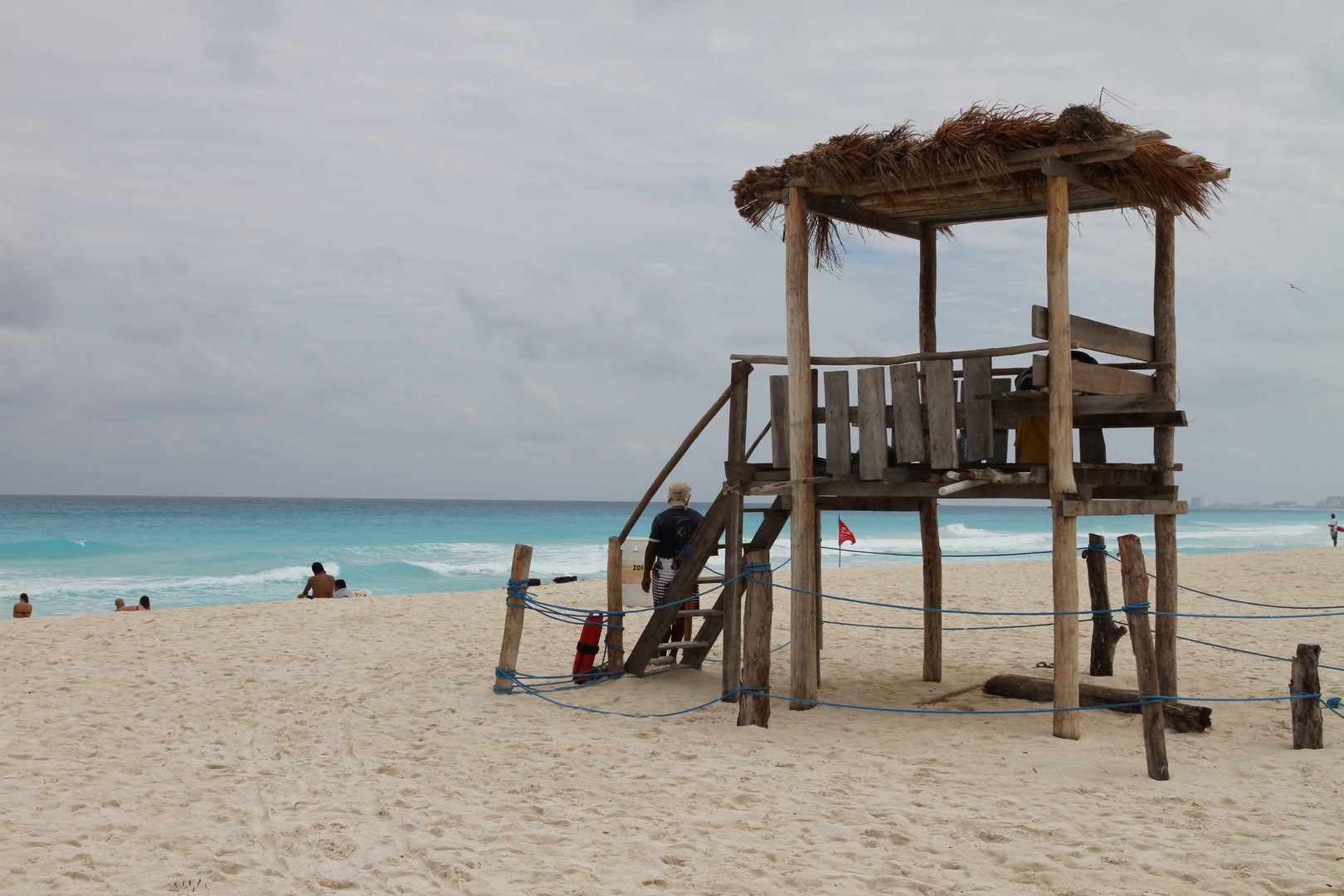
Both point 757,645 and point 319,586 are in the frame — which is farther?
point 319,586

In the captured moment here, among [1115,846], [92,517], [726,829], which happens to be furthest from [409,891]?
[92,517]

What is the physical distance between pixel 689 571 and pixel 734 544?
711 mm

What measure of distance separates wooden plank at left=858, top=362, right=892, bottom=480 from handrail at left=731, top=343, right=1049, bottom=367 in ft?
0.61

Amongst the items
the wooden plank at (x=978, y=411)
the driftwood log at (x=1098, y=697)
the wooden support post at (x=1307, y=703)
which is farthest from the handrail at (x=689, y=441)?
the wooden support post at (x=1307, y=703)

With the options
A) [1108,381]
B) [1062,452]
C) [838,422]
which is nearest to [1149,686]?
[1062,452]

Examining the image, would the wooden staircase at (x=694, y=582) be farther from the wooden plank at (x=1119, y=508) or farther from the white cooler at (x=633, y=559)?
the wooden plank at (x=1119, y=508)

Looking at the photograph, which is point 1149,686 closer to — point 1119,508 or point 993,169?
point 1119,508

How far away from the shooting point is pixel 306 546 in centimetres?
4572

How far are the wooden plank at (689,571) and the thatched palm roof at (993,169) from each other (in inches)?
105

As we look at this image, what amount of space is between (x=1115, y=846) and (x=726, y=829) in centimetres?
199

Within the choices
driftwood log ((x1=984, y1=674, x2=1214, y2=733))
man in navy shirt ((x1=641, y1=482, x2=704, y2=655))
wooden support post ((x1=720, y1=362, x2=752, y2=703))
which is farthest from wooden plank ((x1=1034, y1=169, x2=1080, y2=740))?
man in navy shirt ((x1=641, y1=482, x2=704, y2=655))

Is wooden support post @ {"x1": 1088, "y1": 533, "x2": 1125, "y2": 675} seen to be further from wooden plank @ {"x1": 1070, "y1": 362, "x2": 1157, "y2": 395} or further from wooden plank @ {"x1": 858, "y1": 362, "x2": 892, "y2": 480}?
wooden plank @ {"x1": 858, "y1": 362, "x2": 892, "y2": 480}

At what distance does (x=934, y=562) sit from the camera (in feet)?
31.3

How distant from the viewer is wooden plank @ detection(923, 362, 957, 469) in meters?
7.30
